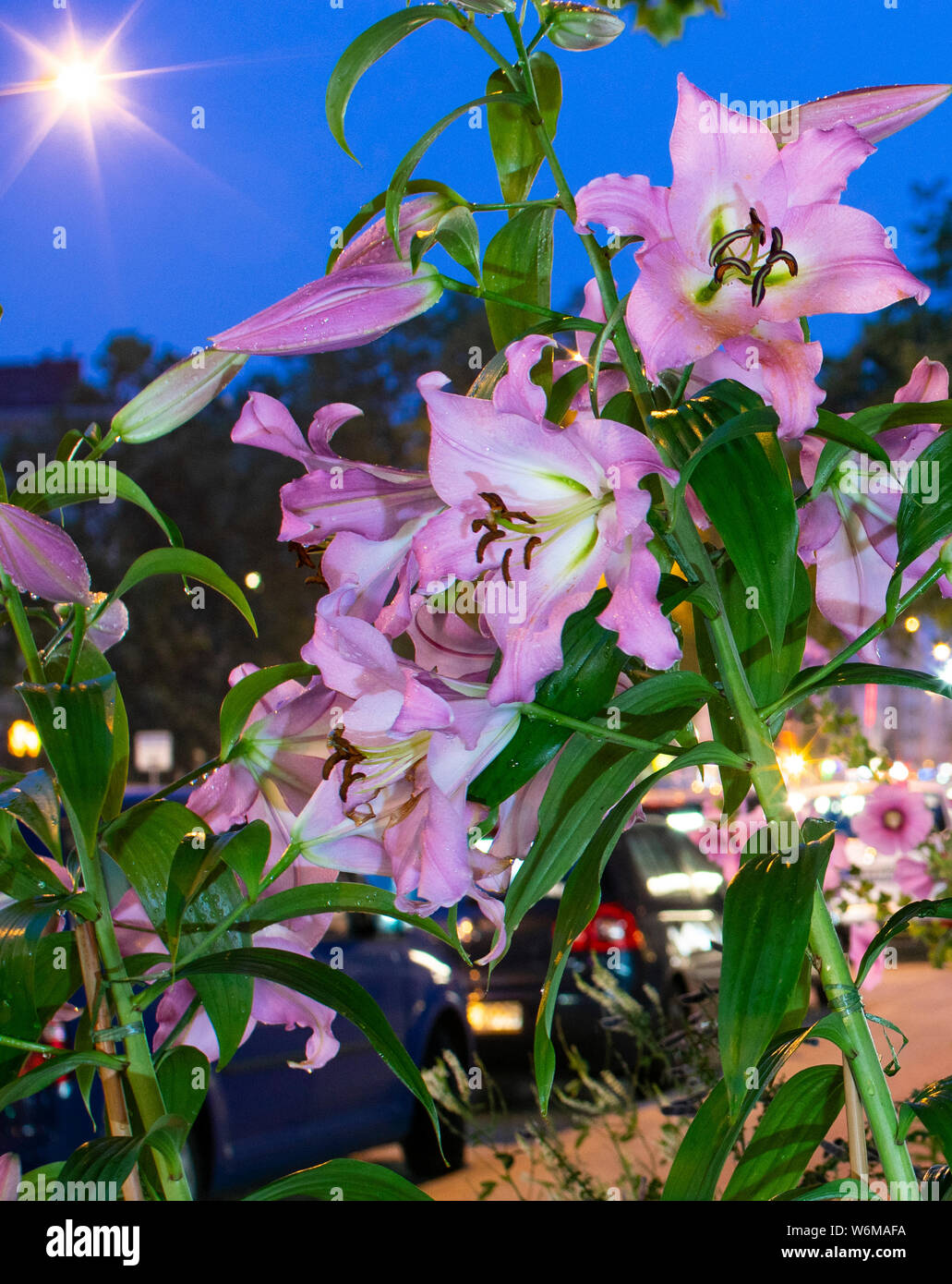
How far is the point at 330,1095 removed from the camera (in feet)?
13.6

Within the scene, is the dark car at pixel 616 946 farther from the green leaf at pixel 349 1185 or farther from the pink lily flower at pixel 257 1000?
the green leaf at pixel 349 1185

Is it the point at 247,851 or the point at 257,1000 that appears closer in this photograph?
the point at 247,851

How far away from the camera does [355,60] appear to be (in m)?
0.56

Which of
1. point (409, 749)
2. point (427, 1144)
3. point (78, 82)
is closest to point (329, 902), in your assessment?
point (409, 749)

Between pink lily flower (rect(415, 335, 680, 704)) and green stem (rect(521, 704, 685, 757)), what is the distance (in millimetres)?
31

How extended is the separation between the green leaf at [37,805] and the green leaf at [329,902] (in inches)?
5.6

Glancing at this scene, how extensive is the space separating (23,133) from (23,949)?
15384 mm

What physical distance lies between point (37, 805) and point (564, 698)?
0.35m

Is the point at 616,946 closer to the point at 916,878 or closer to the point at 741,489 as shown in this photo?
the point at 916,878

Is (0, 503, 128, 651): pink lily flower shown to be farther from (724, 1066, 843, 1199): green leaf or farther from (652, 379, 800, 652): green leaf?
(724, 1066, 843, 1199): green leaf

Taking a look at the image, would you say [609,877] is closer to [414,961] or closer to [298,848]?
[414,961]

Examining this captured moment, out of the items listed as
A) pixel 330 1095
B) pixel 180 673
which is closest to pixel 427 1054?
pixel 330 1095

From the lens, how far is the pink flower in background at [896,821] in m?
2.57

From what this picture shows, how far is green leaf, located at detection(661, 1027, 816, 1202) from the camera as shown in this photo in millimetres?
597
